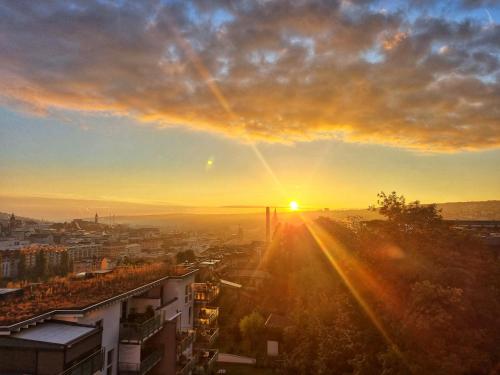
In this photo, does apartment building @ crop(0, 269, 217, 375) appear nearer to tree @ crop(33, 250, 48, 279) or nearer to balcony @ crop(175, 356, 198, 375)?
balcony @ crop(175, 356, 198, 375)

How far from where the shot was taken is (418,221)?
2206cm

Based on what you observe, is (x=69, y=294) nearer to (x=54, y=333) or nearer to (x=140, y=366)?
(x=140, y=366)

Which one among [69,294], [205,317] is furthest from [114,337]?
[205,317]

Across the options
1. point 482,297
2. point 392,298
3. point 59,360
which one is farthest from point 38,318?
point 482,297

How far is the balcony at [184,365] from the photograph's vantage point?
568 inches

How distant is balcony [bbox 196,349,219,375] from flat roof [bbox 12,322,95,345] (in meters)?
10.6

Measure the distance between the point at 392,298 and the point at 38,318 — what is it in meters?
13.1

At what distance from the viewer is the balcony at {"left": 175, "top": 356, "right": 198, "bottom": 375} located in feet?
47.3

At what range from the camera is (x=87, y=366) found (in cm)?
828

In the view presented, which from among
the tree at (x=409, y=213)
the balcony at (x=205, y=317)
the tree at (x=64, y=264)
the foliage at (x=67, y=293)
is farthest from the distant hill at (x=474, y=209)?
the tree at (x=64, y=264)

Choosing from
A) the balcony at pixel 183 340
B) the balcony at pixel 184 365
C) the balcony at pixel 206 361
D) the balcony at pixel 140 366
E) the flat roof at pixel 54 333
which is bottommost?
the balcony at pixel 206 361

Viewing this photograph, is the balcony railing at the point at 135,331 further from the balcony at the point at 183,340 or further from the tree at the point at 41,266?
the tree at the point at 41,266

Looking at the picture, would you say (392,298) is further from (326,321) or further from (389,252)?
(326,321)

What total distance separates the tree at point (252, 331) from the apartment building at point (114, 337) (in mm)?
7777
